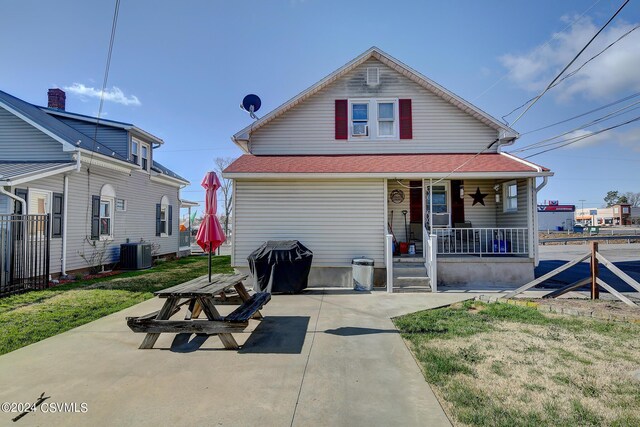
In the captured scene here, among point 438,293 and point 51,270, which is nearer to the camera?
point 438,293

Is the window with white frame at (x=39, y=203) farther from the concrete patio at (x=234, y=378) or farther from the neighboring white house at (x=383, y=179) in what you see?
the concrete patio at (x=234, y=378)

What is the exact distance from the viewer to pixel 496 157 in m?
11.1

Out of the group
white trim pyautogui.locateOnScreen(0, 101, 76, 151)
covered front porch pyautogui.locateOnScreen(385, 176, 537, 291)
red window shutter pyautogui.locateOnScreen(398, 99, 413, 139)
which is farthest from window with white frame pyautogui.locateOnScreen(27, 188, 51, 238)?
red window shutter pyautogui.locateOnScreen(398, 99, 413, 139)

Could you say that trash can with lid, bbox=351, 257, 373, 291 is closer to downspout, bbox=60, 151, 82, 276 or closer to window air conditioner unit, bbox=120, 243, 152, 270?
window air conditioner unit, bbox=120, 243, 152, 270

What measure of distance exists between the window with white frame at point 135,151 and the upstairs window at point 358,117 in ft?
33.2

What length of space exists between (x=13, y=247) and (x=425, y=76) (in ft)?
43.0

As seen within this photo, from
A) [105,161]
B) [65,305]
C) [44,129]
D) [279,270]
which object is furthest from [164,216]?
[279,270]

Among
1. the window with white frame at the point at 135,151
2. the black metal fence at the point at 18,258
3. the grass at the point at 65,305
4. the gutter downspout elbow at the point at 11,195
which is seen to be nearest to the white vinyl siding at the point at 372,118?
the grass at the point at 65,305

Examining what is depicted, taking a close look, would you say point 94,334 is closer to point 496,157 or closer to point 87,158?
point 87,158

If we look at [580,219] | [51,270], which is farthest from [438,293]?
[580,219]

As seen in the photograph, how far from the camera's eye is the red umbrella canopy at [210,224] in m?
5.33

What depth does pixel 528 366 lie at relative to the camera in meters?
3.97

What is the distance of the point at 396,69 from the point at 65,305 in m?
11.7

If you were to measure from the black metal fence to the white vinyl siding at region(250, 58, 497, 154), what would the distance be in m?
6.83
